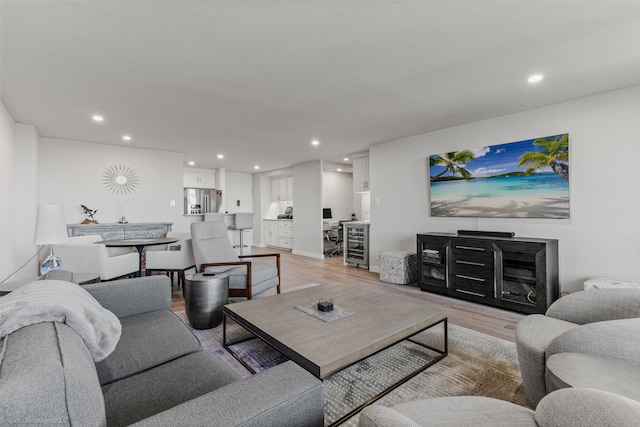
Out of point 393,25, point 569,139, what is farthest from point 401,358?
point 569,139

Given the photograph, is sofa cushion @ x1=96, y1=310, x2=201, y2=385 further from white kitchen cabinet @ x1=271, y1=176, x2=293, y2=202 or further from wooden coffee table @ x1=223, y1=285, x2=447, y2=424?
white kitchen cabinet @ x1=271, y1=176, x2=293, y2=202

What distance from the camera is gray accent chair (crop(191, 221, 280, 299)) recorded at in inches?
122

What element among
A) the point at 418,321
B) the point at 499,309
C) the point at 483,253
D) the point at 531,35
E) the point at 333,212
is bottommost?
the point at 499,309

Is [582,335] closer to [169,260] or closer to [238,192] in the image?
[169,260]

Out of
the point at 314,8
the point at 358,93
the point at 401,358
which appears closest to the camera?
the point at 314,8

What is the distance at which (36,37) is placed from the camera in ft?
6.98

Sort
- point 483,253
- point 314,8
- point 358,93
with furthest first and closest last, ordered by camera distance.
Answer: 1. point 483,253
2. point 358,93
3. point 314,8

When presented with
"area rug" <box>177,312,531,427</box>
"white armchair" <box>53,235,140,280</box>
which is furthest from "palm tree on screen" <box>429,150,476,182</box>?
"white armchair" <box>53,235,140,280</box>

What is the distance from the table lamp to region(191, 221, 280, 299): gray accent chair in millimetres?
1197

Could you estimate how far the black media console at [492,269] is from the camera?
322cm

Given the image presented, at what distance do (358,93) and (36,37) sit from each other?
269 centimetres

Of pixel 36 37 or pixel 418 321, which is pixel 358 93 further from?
pixel 36 37

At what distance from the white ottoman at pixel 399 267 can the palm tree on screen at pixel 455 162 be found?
1.28 m

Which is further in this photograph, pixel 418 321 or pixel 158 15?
pixel 418 321
